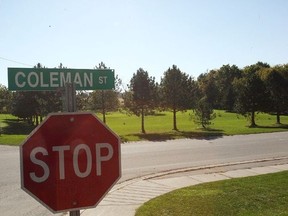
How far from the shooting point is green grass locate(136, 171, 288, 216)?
7723 millimetres

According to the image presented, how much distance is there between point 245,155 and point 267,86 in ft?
96.9

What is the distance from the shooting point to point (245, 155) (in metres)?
17.7

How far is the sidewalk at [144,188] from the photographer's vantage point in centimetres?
835

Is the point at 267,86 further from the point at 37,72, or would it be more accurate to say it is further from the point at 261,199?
the point at 37,72

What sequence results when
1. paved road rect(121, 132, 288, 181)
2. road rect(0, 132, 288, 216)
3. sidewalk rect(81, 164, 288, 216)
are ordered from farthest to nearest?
paved road rect(121, 132, 288, 181), road rect(0, 132, 288, 216), sidewalk rect(81, 164, 288, 216)

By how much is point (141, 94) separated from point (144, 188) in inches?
954

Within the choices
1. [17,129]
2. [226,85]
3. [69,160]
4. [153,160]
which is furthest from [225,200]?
[226,85]

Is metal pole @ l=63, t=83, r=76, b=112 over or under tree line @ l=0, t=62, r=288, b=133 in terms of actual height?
under

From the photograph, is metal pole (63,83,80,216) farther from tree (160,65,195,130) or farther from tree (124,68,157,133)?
tree (160,65,195,130)

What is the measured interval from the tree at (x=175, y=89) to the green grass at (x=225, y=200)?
25090 millimetres

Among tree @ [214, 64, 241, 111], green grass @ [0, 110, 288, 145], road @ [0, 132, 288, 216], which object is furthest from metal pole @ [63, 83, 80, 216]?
tree @ [214, 64, 241, 111]

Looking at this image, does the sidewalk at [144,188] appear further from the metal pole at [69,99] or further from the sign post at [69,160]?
the metal pole at [69,99]

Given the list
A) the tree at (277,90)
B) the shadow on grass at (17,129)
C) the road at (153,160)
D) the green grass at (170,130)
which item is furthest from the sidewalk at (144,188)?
the shadow on grass at (17,129)

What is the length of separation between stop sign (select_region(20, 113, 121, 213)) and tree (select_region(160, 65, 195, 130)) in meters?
32.8
